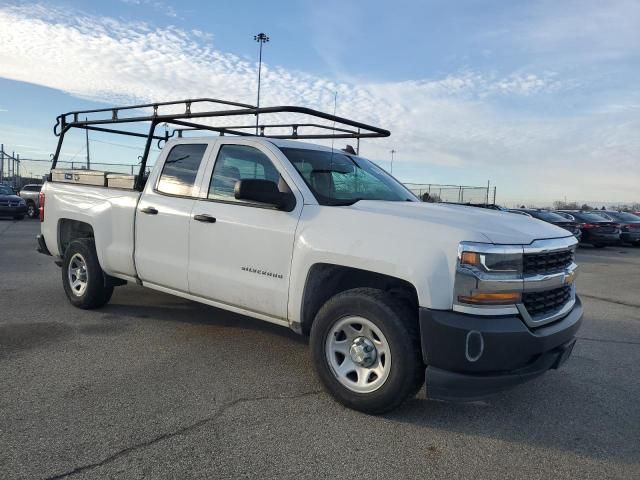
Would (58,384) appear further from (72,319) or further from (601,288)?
(601,288)

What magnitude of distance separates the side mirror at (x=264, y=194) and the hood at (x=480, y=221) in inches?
20.8

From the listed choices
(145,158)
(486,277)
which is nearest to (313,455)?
(486,277)

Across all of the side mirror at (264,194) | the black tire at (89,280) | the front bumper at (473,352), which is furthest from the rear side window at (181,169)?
the front bumper at (473,352)

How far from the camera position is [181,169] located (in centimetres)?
515

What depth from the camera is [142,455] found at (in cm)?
298

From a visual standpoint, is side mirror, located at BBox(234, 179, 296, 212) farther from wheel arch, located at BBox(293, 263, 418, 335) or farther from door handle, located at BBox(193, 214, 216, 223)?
door handle, located at BBox(193, 214, 216, 223)

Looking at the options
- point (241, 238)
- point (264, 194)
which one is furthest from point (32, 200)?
point (264, 194)

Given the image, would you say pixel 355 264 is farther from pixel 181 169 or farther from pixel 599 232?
pixel 599 232

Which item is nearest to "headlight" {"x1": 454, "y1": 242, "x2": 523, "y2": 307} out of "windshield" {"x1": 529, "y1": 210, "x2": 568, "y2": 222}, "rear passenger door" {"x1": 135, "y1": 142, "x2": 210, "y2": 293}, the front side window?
the front side window

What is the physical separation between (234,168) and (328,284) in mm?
1483

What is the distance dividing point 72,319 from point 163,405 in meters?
2.72

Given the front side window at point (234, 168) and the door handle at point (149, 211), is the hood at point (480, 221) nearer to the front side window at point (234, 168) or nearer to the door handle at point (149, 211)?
the front side window at point (234, 168)

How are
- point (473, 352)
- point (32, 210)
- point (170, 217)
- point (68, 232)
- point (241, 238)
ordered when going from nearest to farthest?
point (473, 352), point (241, 238), point (170, 217), point (68, 232), point (32, 210)

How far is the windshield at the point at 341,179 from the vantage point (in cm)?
435
